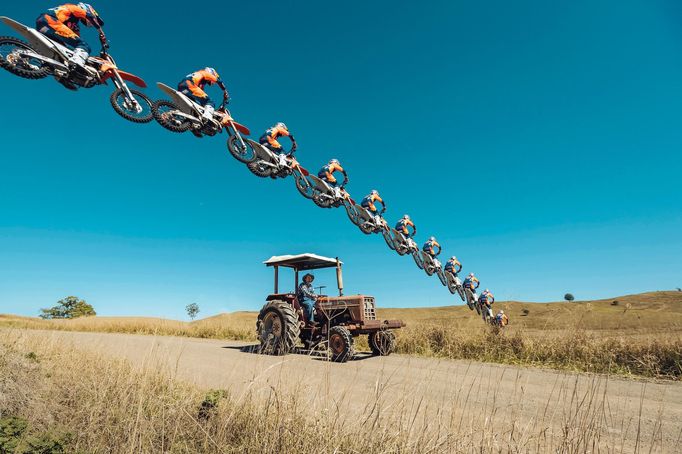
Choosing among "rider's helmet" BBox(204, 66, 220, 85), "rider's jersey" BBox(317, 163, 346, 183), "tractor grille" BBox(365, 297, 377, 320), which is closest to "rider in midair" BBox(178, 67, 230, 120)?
"rider's helmet" BBox(204, 66, 220, 85)

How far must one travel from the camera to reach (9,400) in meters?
3.87

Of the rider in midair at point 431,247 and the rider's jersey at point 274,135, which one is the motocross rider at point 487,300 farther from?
the rider's jersey at point 274,135

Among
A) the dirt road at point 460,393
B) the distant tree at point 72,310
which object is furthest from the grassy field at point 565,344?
the distant tree at point 72,310

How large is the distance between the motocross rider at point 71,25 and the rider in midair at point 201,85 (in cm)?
139

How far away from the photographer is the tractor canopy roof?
37.2 ft

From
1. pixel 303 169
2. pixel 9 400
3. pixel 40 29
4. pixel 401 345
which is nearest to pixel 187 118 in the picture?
pixel 40 29

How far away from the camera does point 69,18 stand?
5.33 meters

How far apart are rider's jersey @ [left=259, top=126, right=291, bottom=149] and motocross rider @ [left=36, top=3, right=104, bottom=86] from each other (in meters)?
3.23

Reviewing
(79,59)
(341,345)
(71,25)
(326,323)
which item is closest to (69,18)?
(71,25)

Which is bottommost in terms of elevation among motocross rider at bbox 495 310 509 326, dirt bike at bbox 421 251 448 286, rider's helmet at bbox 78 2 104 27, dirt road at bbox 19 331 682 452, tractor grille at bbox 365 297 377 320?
dirt road at bbox 19 331 682 452

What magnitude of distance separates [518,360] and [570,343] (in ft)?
4.45

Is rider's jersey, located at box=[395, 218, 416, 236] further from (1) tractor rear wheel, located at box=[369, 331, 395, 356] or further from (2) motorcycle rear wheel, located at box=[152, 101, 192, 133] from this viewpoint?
(2) motorcycle rear wheel, located at box=[152, 101, 192, 133]

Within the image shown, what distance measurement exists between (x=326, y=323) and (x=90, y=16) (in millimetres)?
8763

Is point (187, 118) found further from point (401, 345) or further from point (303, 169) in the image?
point (401, 345)
